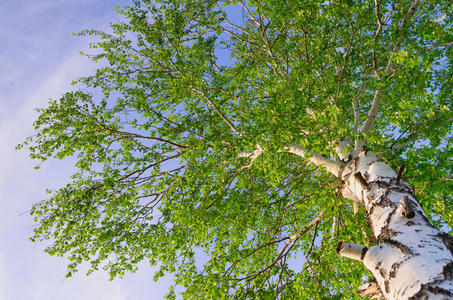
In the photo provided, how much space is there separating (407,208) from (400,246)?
1.99 feet

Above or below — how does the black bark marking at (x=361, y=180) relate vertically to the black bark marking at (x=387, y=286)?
above

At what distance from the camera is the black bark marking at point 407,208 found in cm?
336

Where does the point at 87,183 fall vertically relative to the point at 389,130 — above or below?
below

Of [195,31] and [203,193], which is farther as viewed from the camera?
[195,31]

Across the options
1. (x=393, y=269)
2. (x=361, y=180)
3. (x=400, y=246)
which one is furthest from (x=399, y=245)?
(x=361, y=180)

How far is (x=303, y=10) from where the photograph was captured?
667cm

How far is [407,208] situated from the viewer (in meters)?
3.40

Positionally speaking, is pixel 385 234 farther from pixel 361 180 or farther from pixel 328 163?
pixel 328 163

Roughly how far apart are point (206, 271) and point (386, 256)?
380 cm

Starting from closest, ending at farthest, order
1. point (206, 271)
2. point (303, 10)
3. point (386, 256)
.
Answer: point (386, 256) < point (206, 271) < point (303, 10)

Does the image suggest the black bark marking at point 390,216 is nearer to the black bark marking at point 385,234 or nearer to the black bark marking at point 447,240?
the black bark marking at point 385,234

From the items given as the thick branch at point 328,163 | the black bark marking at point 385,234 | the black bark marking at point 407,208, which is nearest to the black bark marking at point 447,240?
the black bark marking at point 407,208

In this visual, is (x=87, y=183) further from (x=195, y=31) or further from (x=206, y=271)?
(x=195, y=31)

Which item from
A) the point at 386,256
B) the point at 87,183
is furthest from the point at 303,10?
the point at 87,183
